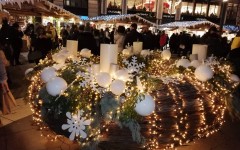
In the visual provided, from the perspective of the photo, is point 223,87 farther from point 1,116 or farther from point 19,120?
point 1,116

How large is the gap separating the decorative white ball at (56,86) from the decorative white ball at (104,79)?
33 cm

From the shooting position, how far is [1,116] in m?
4.96

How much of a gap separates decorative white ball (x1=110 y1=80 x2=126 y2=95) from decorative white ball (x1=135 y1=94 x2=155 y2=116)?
0.18 metres

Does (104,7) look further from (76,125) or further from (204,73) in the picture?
(76,125)

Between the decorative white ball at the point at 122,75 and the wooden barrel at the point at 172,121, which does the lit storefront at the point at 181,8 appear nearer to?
the wooden barrel at the point at 172,121

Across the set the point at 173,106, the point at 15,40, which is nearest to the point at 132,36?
the point at 15,40

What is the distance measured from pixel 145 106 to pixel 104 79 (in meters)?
0.45

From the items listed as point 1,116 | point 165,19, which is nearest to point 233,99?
point 1,116

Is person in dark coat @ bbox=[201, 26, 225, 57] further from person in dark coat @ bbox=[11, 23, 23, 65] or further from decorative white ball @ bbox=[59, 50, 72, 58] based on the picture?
person in dark coat @ bbox=[11, 23, 23, 65]

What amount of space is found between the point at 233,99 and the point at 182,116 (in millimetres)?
1013

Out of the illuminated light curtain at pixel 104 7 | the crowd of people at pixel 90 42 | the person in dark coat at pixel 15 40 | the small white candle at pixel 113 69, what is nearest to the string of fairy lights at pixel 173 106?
the small white candle at pixel 113 69

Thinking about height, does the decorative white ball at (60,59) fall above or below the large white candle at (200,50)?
below

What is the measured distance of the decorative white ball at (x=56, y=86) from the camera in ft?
8.31

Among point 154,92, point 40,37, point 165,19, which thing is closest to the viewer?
point 154,92
